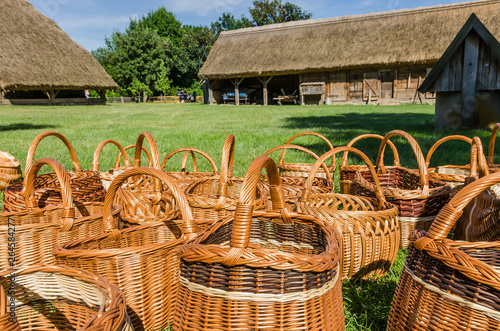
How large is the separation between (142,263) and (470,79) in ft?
22.1

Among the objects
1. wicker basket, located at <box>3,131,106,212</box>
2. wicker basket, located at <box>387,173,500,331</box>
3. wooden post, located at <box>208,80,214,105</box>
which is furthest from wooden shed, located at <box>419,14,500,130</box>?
wooden post, located at <box>208,80,214,105</box>

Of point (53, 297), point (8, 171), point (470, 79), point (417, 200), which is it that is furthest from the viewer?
point (470, 79)

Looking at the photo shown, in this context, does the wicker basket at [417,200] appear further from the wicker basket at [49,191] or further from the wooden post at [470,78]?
the wooden post at [470,78]

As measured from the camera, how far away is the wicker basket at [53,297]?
1.01 m

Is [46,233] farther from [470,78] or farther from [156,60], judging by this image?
Result: [156,60]

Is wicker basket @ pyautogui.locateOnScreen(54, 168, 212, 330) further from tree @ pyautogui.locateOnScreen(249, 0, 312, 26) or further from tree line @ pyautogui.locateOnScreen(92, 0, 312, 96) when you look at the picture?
tree @ pyautogui.locateOnScreen(249, 0, 312, 26)

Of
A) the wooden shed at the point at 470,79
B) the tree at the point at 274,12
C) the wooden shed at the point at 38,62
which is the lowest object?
the wooden shed at the point at 470,79

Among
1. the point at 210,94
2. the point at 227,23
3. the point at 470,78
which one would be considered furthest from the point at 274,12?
the point at 470,78

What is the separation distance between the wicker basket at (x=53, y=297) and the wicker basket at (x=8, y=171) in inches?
102

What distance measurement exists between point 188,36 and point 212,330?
39067mm

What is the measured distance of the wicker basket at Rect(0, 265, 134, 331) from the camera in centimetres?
101

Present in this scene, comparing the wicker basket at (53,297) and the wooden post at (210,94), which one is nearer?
the wicker basket at (53,297)

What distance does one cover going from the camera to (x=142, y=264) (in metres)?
1.31

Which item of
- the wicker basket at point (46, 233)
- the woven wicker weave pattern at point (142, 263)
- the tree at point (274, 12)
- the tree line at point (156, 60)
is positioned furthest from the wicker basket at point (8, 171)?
the tree at point (274, 12)
